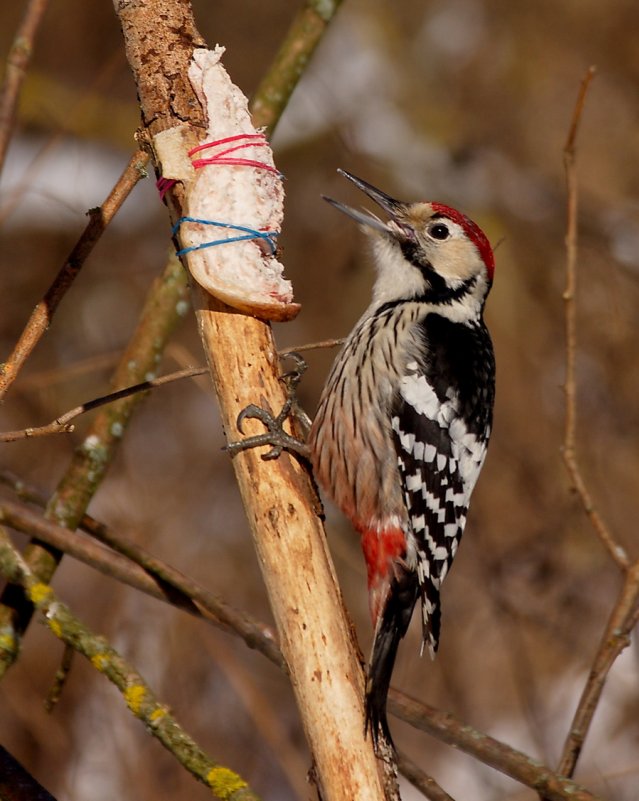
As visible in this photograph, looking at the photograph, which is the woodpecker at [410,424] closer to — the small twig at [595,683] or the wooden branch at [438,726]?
the wooden branch at [438,726]

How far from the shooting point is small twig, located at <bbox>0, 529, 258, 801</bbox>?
2.32 metres

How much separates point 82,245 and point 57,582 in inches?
150

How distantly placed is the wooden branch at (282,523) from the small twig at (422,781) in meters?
0.33

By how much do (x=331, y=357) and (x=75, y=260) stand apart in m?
4.36

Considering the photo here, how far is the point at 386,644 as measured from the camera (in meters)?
2.75

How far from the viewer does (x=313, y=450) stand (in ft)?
9.21

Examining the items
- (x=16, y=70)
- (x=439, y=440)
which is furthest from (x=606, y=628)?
(x=16, y=70)

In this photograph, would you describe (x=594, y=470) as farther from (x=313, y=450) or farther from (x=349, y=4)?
(x=349, y=4)

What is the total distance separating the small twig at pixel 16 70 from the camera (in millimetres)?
2254

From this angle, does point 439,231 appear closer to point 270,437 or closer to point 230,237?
point 230,237

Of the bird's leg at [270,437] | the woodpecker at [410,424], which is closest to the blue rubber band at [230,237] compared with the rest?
the bird's leg at [270,437]

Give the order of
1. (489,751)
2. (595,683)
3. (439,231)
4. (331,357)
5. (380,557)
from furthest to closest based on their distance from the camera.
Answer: (331,357) → (439,231) → (380,557) → (595,683) → (489,751)

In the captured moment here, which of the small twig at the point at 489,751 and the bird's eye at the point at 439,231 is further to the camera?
the bird's eye at the point at 439,231

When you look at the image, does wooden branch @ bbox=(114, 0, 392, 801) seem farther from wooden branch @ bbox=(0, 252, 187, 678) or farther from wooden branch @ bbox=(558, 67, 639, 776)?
wooden branch @ bbox=(0, 252, 187, 678)
